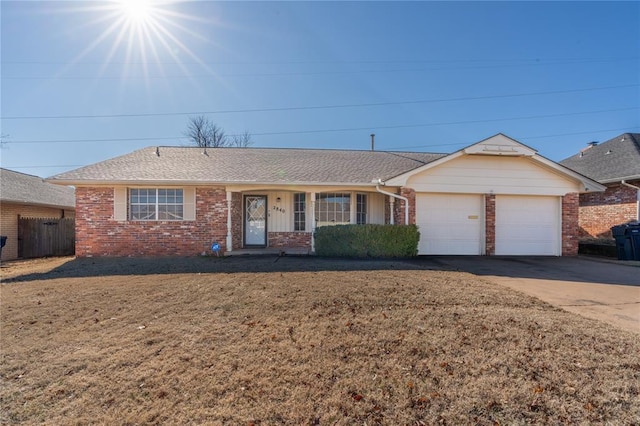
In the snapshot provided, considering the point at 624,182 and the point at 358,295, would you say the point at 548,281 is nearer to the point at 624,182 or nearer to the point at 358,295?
the point at 358,295

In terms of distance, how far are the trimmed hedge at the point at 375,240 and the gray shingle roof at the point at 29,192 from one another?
1289 centimetres

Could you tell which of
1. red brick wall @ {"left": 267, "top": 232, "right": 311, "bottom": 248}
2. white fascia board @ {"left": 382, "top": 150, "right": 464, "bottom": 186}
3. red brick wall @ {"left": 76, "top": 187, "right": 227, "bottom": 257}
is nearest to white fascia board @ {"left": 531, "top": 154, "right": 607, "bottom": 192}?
white fascia board @ {"left": 382, "top": 150, "right": 464, "bottom": 186}

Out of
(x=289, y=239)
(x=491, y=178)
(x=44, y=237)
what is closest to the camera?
(x=491, y=178)

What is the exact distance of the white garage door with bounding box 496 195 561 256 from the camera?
10812mm

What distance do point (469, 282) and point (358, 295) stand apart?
273 centimetres

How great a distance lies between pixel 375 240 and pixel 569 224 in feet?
24.1

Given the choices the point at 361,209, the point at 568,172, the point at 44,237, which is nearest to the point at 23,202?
the point at 44,237

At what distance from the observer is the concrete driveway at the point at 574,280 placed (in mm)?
4738

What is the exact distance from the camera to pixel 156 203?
35.4ft

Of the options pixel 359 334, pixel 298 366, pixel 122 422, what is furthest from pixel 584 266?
pixel 122 422

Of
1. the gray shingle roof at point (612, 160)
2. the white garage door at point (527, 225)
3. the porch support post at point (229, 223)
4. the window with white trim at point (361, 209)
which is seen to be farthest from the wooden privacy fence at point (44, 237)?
the gray shingle roof at point (612, 160)

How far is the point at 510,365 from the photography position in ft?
9.68

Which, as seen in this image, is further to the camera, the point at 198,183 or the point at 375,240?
the point at 198,183

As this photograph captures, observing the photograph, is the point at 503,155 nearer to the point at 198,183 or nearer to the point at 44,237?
the point at 198,183
